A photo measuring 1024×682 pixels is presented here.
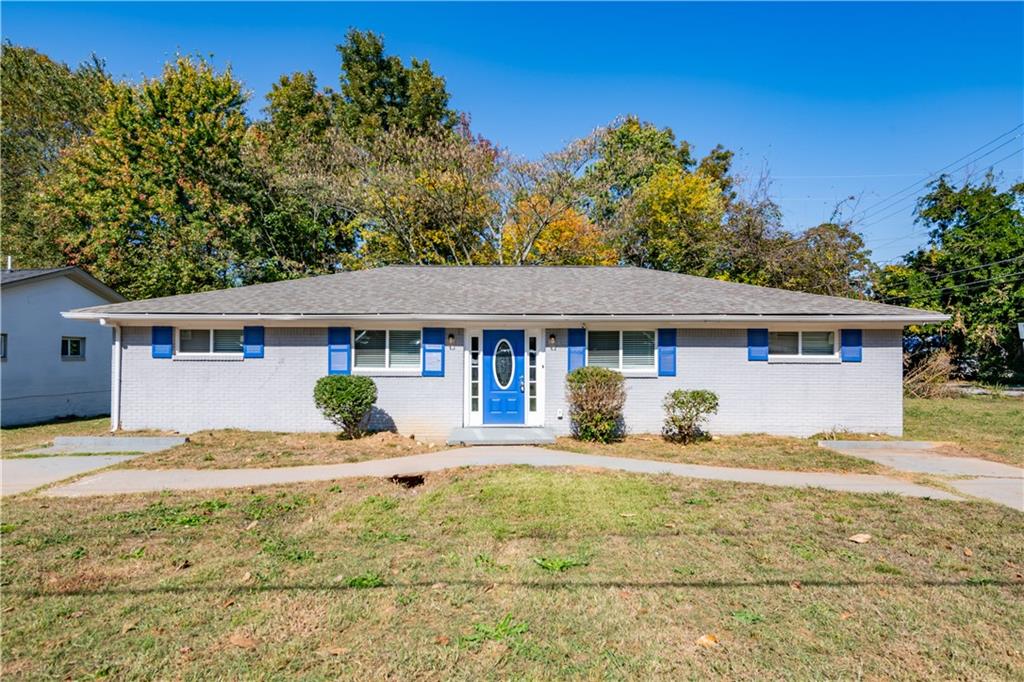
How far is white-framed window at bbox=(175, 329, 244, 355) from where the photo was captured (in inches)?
442

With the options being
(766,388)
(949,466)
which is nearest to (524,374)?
(766,388)

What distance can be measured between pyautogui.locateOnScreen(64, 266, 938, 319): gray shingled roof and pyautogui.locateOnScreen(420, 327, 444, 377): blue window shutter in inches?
21.1

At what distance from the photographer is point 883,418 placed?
11016 millimetres

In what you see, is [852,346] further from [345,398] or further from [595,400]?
[345,398]

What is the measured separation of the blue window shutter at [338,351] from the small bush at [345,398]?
66 cm

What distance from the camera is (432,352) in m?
11.1

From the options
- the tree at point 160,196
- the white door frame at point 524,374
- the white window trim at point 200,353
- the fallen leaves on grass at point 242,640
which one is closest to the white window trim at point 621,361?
the white door frame at point 524,374

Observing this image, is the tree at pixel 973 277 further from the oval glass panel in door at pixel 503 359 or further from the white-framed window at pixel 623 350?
the oval glass panel in door at pixel 503 359

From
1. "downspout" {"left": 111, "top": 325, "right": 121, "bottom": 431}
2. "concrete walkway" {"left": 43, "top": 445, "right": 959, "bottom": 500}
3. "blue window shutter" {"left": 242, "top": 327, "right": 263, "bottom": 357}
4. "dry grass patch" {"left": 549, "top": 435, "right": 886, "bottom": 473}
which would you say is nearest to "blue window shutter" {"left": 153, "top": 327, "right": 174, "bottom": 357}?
"downspout" {"left": 111, "top": 325, "right": 121, "bottom": 431}

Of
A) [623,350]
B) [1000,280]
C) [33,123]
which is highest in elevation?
[33,123]

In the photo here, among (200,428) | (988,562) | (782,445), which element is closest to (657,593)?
(988,562)

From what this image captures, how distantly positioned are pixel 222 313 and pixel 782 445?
11.6 metres

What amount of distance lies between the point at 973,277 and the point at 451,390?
2671 cm

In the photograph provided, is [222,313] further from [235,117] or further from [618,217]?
[618,217]
